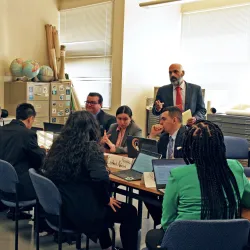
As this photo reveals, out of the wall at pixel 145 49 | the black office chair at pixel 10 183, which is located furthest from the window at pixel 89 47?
the black office chair at pixel 10 183

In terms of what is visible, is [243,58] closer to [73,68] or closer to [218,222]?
[73,68]

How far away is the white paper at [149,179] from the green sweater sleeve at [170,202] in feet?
1.67

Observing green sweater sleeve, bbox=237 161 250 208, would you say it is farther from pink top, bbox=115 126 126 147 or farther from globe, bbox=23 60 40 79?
globe, bbox=23 60 40 79

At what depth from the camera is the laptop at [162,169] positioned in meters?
2.10

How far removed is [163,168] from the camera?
2150 millimetres

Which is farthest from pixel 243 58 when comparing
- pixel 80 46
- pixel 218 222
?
pixel 218 222

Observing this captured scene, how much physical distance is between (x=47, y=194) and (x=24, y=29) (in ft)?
14.4

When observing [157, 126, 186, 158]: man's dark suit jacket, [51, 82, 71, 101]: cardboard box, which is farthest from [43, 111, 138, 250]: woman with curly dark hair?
[51, 82, 71, 101]: cardboard box

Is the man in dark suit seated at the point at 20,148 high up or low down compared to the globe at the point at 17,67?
down

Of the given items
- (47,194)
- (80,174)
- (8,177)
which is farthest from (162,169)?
(8,177)

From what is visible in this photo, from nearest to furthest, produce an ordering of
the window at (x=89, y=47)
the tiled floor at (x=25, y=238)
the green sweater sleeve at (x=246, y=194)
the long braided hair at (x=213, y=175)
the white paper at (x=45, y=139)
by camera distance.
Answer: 1. the long braided hair at (x=213, y=175)
2. the green sweater sleeve at (x=246, y=194)
3. the tiled floor at (x=25, y=238)
4. the white paper at (x=45, y=139)
5. the window at (x=89, y=47)

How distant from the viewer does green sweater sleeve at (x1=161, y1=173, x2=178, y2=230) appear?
5.19 ft

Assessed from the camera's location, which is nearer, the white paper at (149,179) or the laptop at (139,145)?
the white paper at (149,179)

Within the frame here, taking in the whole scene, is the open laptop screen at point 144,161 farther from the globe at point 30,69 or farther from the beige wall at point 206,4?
the beige wall at point 206,4
